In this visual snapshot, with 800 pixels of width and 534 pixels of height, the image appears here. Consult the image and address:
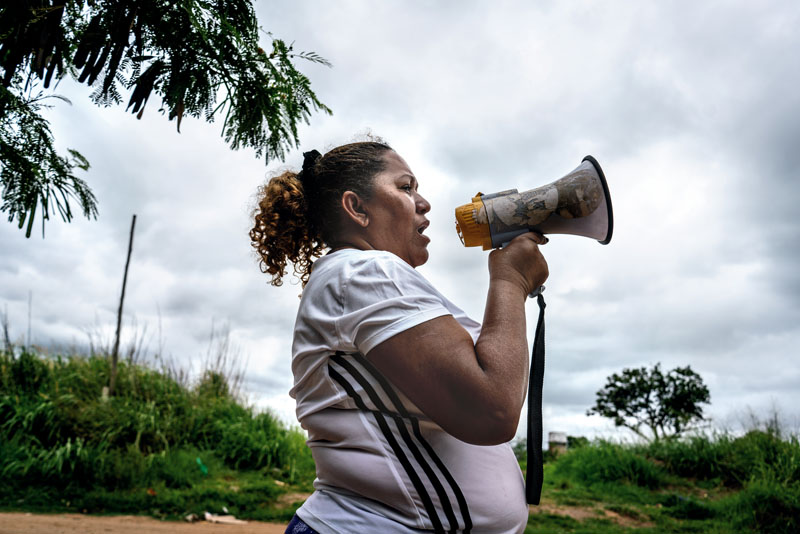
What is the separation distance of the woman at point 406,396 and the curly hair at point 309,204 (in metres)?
0.36

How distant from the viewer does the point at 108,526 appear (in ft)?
19.6

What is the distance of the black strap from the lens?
4.98ft

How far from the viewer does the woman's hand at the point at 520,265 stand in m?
1.48

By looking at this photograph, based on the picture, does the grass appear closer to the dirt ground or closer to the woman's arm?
the dirt ground

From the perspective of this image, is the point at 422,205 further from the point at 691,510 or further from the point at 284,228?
the point at 691,510

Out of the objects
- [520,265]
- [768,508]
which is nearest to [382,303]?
[520,265]

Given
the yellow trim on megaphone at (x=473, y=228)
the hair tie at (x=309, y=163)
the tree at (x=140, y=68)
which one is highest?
the tree at (x=140, y=68)

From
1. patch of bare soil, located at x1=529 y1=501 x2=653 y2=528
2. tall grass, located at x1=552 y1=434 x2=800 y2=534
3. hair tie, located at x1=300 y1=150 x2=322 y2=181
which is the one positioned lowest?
patch of bare soil, located at x1=529 y1=501 x2=653 y2=528

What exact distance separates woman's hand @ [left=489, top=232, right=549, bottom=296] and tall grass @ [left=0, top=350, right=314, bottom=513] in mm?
6494

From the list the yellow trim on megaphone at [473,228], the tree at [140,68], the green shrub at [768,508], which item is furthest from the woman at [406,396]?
the green shrub at [768,508]

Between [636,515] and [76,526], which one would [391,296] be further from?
[636,515]

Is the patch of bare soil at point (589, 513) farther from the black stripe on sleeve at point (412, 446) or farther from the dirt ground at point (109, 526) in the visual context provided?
the black stripe on sleeve at point (412, 446)

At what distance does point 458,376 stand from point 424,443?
18cm

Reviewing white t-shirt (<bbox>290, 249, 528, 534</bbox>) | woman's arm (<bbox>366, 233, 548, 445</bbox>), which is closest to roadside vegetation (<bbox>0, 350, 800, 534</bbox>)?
white t-shirt (<bbox>290, 249, 528, 534</bbox>)
